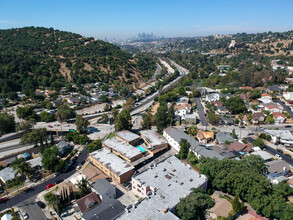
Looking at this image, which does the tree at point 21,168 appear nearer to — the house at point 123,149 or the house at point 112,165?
the house at point 112,165

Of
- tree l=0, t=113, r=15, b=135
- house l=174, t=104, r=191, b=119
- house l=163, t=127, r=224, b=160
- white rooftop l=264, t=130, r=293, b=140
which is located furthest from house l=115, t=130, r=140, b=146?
white rooftop l=264, t=130, r=293, b=140

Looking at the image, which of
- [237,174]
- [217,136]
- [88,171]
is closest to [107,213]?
[88,171]

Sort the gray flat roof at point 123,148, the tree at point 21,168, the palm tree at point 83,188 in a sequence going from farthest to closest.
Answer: the gray flat roof at point 123,148 < the tree at point 21,168 < the palm tree at point 83,188

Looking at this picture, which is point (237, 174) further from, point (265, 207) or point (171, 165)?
point (171, 165)

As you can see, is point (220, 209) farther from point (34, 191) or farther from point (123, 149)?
point (34, 191)

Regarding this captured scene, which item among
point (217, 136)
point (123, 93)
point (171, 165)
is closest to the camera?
point (171, 165)

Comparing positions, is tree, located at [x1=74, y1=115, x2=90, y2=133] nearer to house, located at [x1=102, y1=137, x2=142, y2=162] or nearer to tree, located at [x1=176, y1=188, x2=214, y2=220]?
house, located at [x1=102, y1=137, x2=142, y2=162]

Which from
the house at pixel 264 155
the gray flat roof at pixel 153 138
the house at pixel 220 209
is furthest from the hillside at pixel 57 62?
the house at pixel 220 209
